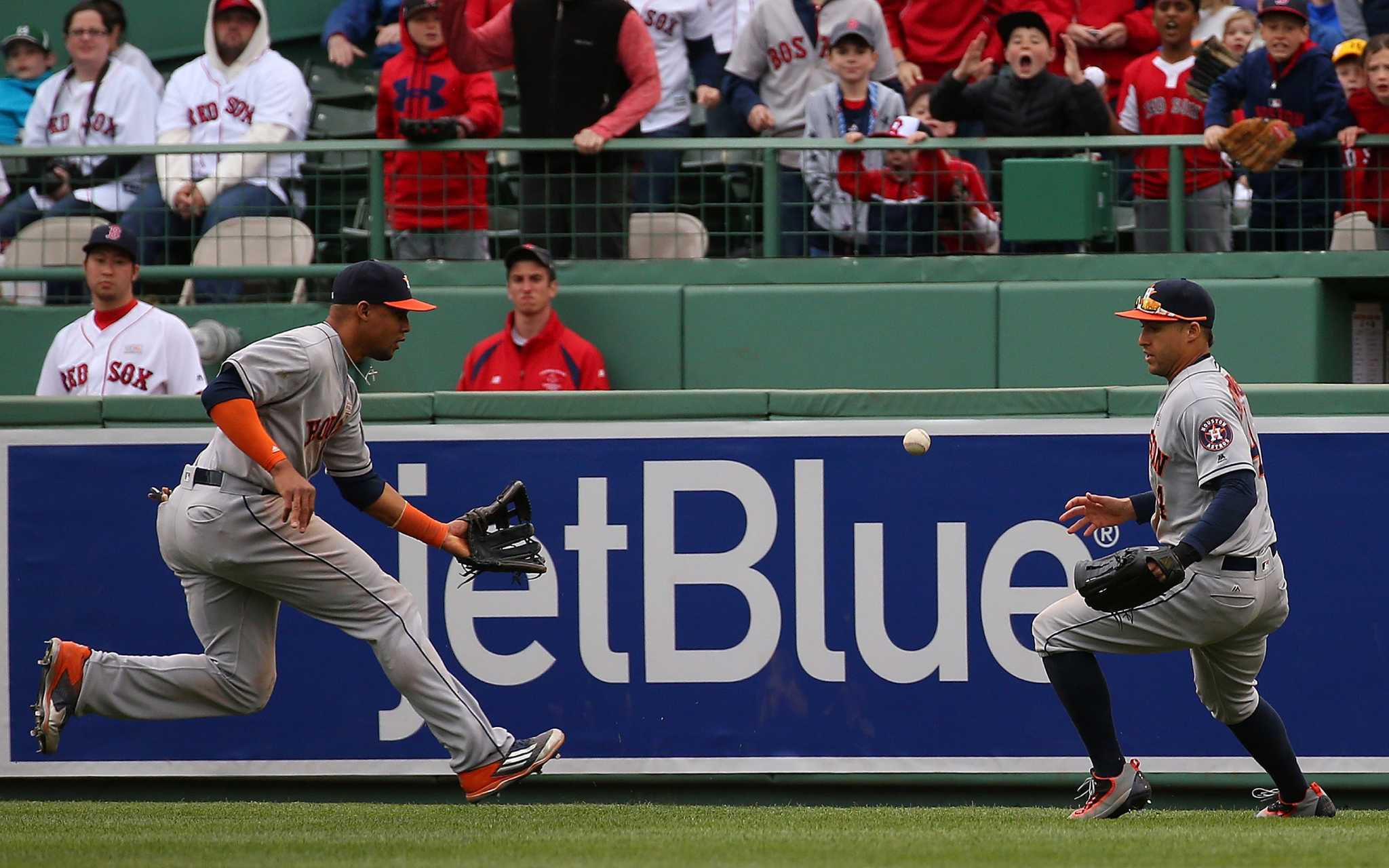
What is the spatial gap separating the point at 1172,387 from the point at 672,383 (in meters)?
3.59

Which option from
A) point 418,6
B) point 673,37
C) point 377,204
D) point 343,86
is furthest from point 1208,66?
point 343,86

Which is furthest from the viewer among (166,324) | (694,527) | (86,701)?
(166,324)

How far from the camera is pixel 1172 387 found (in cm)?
564

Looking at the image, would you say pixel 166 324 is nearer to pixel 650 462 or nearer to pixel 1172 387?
pixel 650 462

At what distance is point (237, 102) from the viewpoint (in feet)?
32.0

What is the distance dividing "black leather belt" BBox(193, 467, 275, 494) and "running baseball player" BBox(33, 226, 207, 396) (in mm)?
1784

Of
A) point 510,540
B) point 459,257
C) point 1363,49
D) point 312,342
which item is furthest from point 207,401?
point 1363,49

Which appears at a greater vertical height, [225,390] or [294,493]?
[225,390]

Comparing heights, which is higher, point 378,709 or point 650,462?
point 650,462

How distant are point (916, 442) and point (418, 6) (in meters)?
4.08

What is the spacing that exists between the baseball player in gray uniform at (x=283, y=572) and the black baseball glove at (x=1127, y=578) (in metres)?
1.72

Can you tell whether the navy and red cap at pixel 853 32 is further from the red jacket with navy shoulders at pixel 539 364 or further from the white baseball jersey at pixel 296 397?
the white baseball jersey at pixel 296 397

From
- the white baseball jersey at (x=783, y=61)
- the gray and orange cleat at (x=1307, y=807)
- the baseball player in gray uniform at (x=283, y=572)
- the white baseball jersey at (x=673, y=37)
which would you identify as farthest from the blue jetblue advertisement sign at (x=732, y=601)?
the white baseball jersey at (x=673, y=37)

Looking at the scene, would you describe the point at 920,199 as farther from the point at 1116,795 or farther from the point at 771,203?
the point at 1116,795
